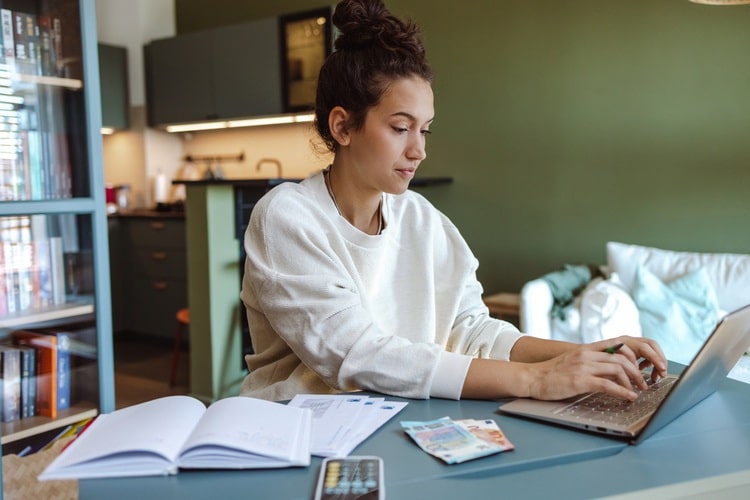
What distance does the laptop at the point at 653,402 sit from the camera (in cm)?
88

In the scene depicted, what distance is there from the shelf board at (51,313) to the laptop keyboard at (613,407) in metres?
1.29

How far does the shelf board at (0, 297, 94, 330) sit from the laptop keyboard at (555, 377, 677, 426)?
1.29 metres

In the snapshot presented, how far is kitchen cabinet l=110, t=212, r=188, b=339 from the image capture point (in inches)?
189

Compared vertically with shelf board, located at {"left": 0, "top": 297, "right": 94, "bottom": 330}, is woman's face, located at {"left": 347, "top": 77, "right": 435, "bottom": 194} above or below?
above

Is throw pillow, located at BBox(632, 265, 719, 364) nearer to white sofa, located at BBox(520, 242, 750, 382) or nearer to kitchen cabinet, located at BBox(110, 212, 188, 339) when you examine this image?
white sofa, located at BBox(520, 242, 750, 382)

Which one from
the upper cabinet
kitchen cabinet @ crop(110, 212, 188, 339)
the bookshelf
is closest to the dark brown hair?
the bookshelf

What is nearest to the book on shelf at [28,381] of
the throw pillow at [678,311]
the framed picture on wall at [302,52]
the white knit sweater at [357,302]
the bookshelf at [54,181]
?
the bookshelf at [54,181]

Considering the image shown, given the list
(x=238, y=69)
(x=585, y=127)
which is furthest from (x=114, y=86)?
(x=585, y=127)

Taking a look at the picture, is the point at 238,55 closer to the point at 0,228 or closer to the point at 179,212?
the point at 179,212

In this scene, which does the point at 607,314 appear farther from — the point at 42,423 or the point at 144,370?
the point at 144,370

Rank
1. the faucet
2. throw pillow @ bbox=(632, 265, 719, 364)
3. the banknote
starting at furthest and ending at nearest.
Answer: the faucet < throw pillow @ bbox=(632, 265, 719, 364) < the banknote

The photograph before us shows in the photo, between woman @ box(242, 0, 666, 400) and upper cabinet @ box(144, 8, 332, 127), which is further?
upper cabinet @ box(144, 8, 332, 127)

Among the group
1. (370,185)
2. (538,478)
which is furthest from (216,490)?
(370,185)

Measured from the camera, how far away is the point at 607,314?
2.72 meters
